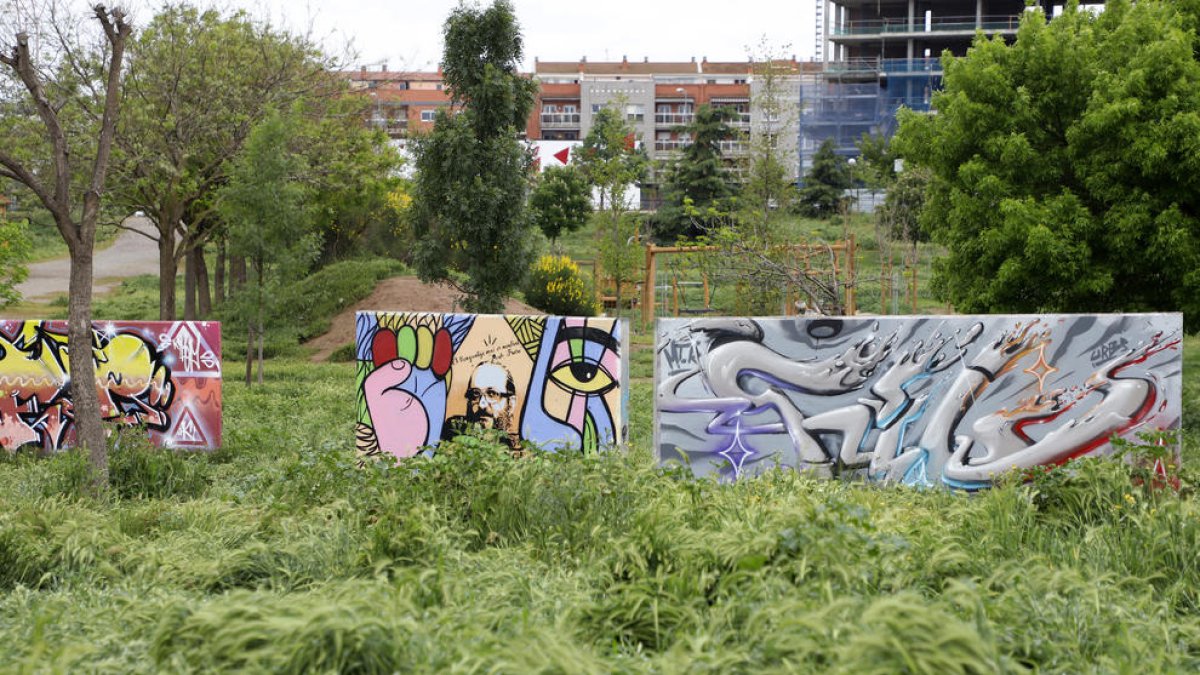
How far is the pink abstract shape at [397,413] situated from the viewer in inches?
497

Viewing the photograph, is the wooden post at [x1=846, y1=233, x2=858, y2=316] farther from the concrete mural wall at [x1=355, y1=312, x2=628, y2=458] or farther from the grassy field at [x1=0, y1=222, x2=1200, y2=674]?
the grassy field at [x1=0, y1=222, x2=1200, y2=674]

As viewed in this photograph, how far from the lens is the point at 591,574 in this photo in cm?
605

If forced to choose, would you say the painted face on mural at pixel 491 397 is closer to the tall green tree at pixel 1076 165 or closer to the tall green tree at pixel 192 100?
the tall green tree at pixel 1076 165

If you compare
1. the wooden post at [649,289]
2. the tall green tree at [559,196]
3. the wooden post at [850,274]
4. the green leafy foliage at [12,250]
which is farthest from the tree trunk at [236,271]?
the wooden post at [850,274]

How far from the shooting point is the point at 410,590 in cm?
553

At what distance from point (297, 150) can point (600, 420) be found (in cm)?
1536

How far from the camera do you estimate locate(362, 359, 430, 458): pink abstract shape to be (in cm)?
1262

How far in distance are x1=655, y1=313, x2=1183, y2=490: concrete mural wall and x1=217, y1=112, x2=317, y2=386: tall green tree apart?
1102 cm

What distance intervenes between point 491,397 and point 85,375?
400cm

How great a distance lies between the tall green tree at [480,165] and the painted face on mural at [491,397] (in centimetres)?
851

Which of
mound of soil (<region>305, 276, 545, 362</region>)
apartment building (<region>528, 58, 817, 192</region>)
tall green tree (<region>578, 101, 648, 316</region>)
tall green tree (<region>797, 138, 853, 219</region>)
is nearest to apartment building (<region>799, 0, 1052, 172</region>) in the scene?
tall green tree (<region>797, 138, 853, 219</region>)

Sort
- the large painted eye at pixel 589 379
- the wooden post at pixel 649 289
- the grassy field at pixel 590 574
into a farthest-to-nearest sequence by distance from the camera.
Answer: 1. the wooden post at pixel 649 289
2. the large painted eye at pixel 589 379
3. the grassy field at pixel 590 574

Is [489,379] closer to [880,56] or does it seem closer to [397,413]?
[397,413]

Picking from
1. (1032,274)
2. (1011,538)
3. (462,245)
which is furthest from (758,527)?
(462,245)
